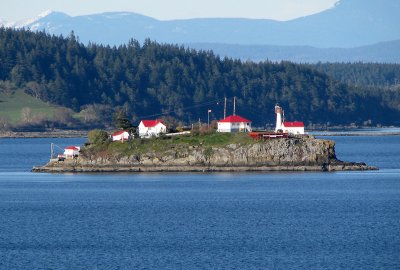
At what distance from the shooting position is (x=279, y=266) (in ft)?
166

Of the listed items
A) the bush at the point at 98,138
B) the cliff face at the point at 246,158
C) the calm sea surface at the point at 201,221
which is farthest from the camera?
the bush at the point at 98,138

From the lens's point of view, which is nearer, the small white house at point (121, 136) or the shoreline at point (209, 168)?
the shoreline at point (209, 168)

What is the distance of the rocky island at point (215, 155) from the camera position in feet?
324

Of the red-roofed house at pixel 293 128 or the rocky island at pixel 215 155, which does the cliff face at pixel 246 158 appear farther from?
the red-roofed house at pixel 293 128

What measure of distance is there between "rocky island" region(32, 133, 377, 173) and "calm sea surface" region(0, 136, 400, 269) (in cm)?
215

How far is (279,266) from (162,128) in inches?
2362

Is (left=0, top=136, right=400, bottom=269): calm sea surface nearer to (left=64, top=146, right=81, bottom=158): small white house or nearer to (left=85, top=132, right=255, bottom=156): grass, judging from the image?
(left=64, top=146, right=81, bottom=158): small white house

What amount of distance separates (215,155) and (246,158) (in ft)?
9.48

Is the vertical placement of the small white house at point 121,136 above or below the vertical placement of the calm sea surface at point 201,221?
above

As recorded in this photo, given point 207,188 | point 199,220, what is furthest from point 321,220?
point 207,188

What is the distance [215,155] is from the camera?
9944cm

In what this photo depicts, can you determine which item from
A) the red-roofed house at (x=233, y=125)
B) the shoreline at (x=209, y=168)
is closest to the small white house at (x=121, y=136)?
the shoreline at (x=209, y=168)

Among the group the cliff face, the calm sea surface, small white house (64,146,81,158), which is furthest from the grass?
the calm sea surface

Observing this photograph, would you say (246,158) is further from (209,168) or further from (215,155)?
(209,168)
